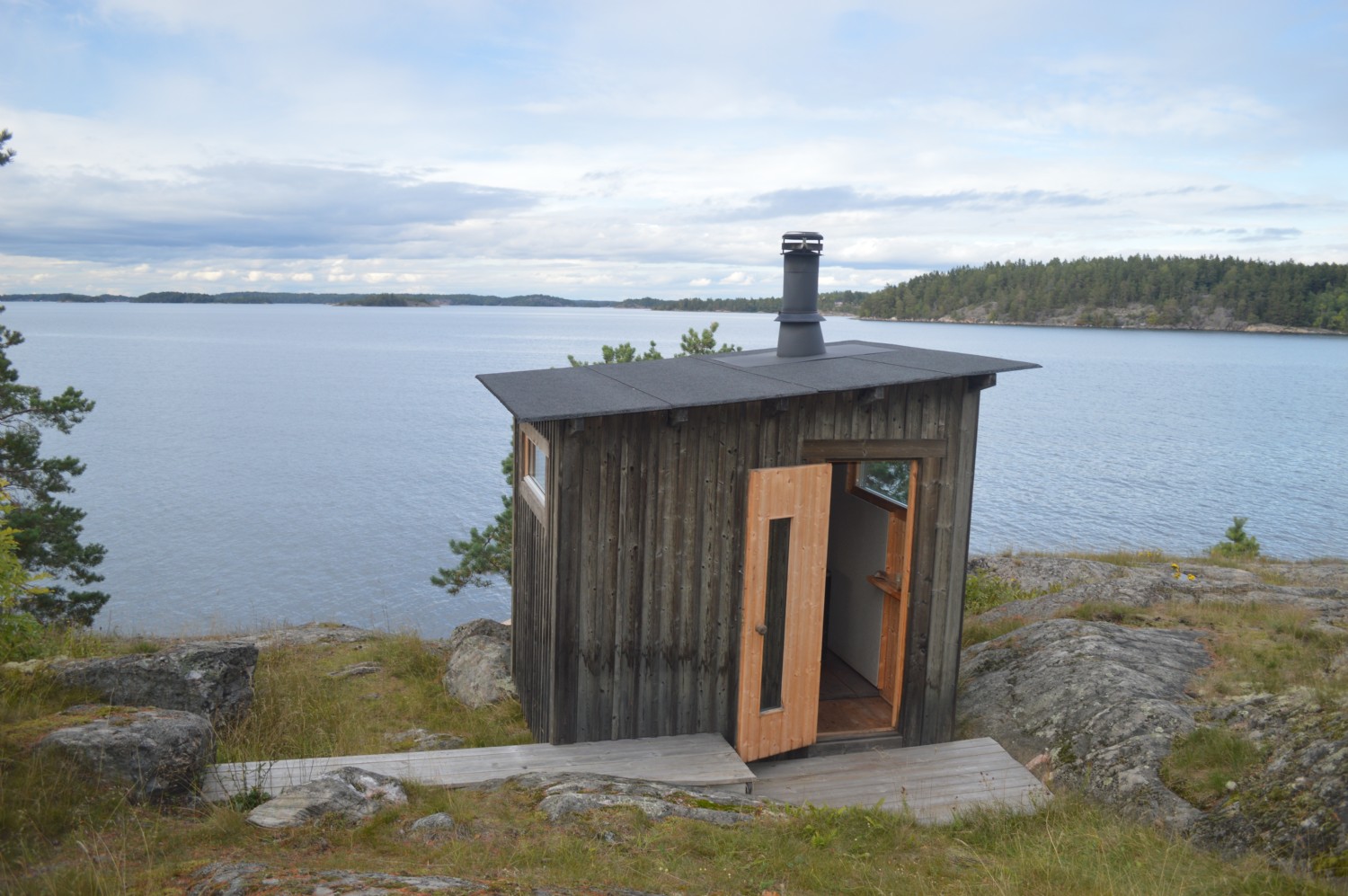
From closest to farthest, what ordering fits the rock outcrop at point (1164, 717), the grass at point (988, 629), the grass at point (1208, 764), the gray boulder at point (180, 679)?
the rock outcrop at point (1164, 717) → the grass at point (1208, 764) → the gray boulder at point (180, 679) → the grass at point (988, 629)

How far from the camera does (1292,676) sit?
24.0 feet

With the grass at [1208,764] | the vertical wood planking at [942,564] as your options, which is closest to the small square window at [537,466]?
the vertical wood planking at [942,564]

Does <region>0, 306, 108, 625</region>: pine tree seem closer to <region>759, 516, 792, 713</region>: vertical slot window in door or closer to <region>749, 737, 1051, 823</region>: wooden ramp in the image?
<region>759, 516, 792, 713</region>: vertical slot window in door

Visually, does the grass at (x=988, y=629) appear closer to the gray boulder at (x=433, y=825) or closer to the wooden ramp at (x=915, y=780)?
the wooden ramp at (x=915, y=780)

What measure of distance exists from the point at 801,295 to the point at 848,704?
391cm

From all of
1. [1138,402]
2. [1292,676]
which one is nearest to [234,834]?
[1292,676]

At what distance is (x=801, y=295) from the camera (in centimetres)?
832

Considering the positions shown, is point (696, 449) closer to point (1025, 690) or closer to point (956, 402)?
point (956, 402)

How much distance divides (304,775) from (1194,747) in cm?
640

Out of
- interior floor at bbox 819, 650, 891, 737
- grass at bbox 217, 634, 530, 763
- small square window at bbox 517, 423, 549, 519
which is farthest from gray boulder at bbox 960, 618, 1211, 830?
small square window at bbox 517, 423, 549, 519

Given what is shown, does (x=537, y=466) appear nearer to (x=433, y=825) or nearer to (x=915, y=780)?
(x=433, y=825)

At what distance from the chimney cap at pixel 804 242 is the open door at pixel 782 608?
242 centimetres

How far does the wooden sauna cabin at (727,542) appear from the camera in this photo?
6562 mm

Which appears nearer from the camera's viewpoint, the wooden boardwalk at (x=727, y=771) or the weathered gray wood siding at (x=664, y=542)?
the wooden boardwalk at (x=727, y=771)
